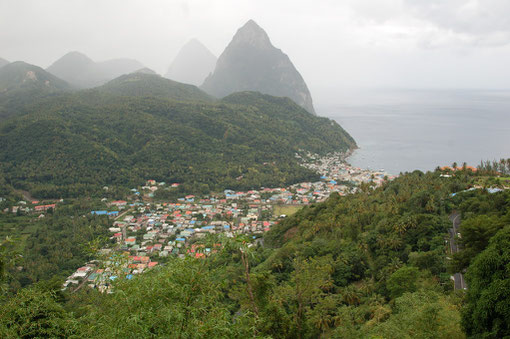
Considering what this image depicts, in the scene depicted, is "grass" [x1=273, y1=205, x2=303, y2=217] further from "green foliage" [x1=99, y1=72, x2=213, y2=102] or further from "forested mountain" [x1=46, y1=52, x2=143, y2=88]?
"forested mountain" [x1=46, y1=52, x2=143, y2=88]

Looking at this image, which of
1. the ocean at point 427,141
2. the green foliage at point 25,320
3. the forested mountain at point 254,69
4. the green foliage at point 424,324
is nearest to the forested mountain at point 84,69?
the forested mountain at point 254,69

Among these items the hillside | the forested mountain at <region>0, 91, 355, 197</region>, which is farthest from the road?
the hillside

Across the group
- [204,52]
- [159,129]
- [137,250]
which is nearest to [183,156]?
[159,129]

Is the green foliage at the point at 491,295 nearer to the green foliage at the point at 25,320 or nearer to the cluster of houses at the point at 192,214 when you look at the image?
the green foliage at the point at 25,320

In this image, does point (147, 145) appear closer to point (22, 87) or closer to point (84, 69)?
point (22, 87)

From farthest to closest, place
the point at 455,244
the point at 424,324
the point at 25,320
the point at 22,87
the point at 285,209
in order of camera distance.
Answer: the point at 22,87 → the point at 285,209 → the point at 455,244 → the point at 424,324 → the point at 25,320

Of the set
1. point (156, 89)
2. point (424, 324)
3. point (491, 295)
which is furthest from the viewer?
point (156, 89)

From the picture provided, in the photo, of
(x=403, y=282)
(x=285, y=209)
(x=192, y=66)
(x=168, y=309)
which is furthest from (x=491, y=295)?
(x=192, y=66)
